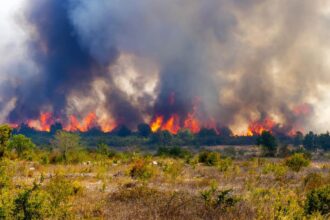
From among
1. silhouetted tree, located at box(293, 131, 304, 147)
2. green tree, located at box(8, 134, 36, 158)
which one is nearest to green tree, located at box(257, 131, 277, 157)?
green tree, located at box(8, 134, 36, 158)

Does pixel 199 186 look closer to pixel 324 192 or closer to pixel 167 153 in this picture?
pixel 324 192

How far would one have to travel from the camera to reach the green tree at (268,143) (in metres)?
95.6

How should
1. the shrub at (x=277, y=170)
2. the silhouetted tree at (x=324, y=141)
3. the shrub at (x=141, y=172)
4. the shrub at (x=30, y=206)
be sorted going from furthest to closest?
the silhouetted tree at (x=324, y=141) < the shrub at (x=277, y=170) < the shrub at (x=141, y=172) < the shrub at (x=30, y=206)

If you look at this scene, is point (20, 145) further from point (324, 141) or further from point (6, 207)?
point (324, 141)

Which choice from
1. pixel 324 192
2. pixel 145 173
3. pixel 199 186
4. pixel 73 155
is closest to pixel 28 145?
pixel 73 155

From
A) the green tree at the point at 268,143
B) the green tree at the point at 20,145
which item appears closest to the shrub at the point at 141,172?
the green tree at the point at 20,145

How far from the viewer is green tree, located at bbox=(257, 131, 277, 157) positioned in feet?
314

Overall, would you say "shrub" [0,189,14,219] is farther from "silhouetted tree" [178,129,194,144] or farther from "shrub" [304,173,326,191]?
"silhouetted tree" [178,129,194,144]

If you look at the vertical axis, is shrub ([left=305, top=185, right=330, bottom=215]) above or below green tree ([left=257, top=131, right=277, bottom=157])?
below

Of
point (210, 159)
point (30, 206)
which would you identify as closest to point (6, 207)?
point (30, 206)

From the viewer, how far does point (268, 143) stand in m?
97.5

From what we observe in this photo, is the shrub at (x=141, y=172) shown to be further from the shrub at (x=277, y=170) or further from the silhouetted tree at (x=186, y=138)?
the silhouetted tree at (x=186, y=138)

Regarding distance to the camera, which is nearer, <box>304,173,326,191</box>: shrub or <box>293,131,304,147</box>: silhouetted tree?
<box>304,173,326,191</box>: shrub

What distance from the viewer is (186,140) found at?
609ft
